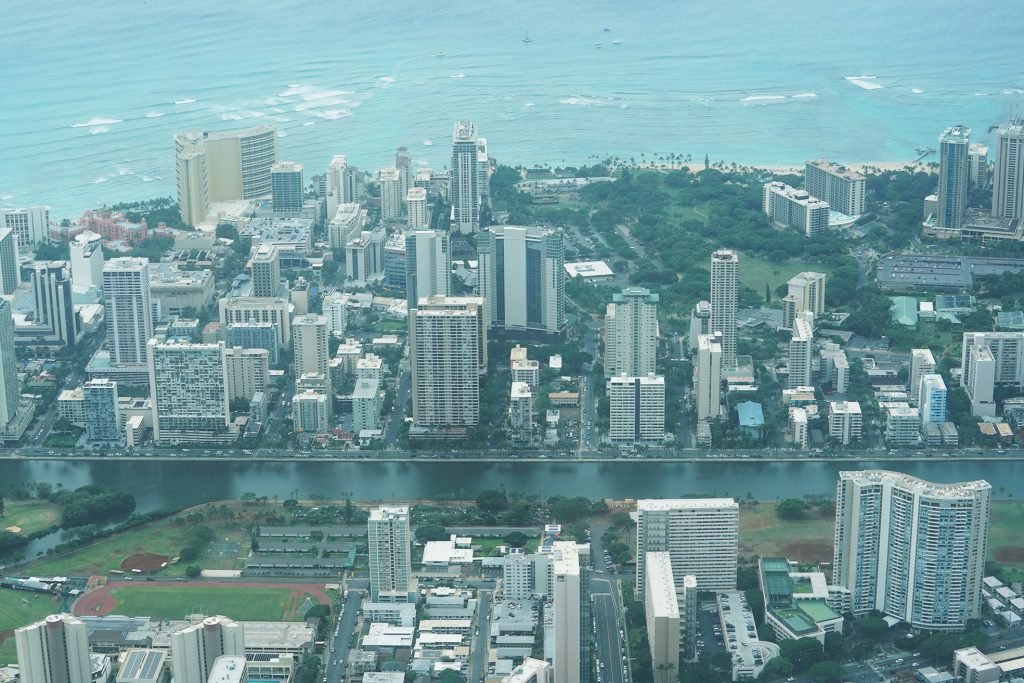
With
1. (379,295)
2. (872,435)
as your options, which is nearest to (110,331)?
(379,295)

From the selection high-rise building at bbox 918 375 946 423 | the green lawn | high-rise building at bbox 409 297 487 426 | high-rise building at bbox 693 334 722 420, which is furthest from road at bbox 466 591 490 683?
the green lawn

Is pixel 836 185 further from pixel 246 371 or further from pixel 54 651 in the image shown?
pixel 54 651

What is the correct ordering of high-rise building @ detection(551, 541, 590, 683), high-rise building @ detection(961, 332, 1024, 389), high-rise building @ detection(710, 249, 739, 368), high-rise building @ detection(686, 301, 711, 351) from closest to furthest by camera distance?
1. high-rise building @ detection(551, 541, 590, 683)
2. high-rise building @ detection(961, 332, 1024, 389)
3. high-rise building @ detection(710, 249, 739, 368)
4. high-rise building @ detection(686, 301, 711, 351)

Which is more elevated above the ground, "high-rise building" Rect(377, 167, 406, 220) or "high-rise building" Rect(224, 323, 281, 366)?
"high-rise building" Rect(377, 167, 406, 220)

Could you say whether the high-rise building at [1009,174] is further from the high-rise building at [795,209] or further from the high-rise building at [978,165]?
the high-rise building at [795,209]

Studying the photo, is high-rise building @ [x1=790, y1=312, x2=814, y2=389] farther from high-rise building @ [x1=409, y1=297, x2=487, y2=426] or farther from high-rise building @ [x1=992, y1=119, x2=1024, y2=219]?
high-rise building @ [x1=992, y1=119, x2=1024, y2=219]

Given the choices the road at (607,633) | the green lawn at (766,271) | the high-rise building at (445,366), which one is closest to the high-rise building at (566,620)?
the road at (607,633)
